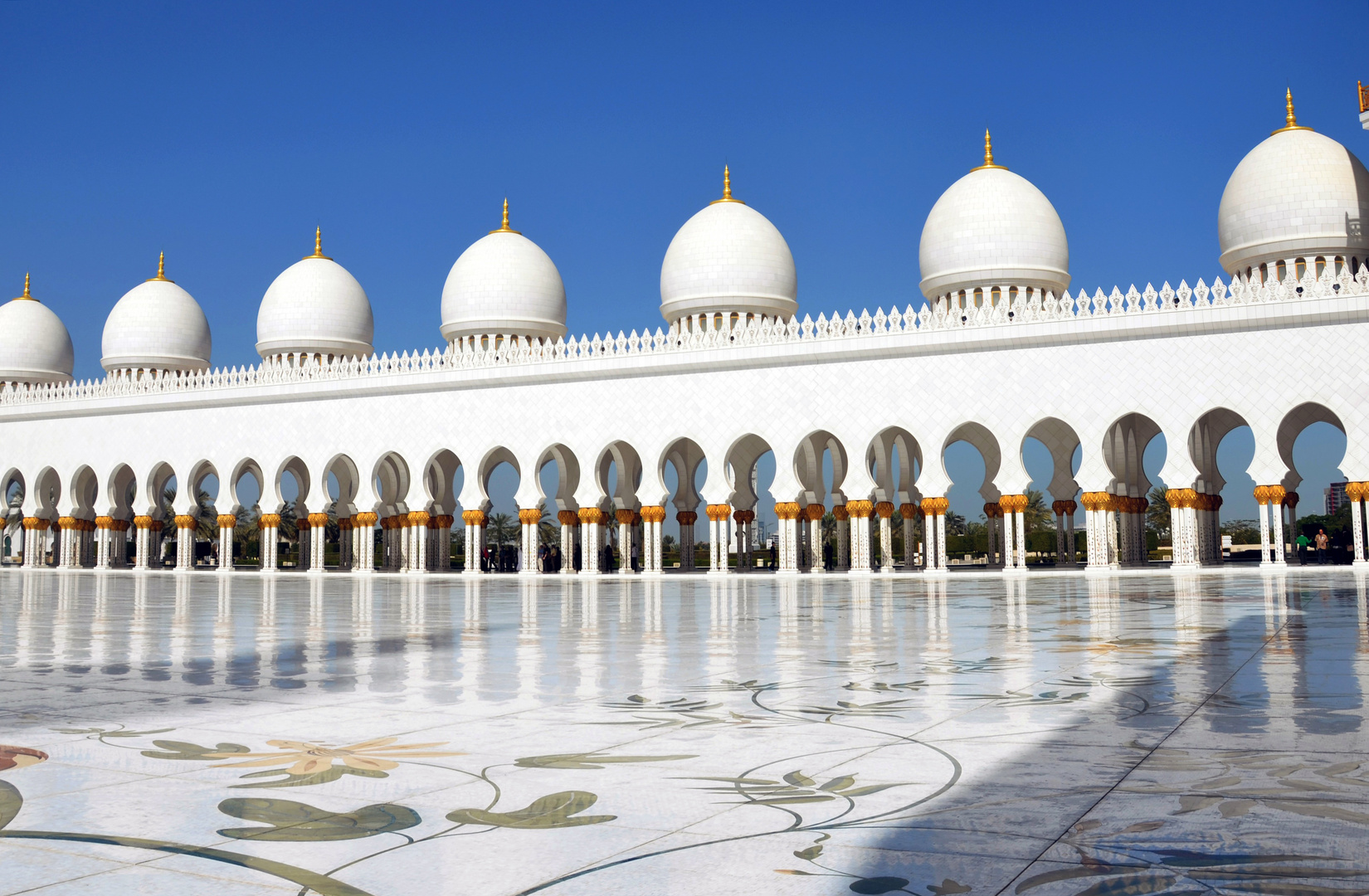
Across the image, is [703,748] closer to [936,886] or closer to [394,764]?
[394,764]

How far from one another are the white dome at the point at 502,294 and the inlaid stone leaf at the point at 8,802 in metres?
24.0

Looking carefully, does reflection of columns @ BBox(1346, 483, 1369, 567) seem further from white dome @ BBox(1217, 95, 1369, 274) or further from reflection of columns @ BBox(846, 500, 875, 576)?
reflection of columns @ BBox(846, 500, 875, 576)

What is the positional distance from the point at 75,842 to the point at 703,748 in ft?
4.86

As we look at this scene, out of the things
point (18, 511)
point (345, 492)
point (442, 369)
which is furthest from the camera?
point (18, 511)

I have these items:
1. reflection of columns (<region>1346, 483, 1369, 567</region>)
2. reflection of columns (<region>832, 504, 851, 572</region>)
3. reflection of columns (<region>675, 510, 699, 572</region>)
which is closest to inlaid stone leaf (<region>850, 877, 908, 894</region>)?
reflection of columns (<region>1346, 483, 1369, 567</region>)

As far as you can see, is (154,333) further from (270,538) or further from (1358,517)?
(1358,517)

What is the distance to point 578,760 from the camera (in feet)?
9.69

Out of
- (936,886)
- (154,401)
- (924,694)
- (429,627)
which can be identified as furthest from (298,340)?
(936,886)

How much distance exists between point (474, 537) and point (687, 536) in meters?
4.32

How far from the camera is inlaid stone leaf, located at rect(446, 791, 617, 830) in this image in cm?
233

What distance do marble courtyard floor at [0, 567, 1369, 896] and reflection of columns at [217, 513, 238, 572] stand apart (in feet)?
65.8

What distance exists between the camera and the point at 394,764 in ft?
9.59

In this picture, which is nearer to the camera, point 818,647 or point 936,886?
point 936,886

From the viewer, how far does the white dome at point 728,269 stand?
952 inches
